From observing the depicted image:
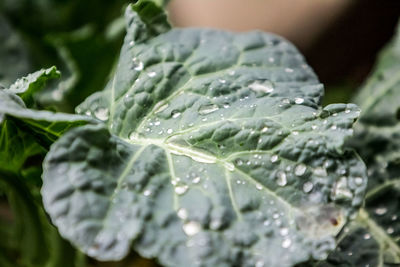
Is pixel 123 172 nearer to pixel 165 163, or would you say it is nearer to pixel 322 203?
pixel 165 163

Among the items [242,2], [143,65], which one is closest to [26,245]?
[143,65]

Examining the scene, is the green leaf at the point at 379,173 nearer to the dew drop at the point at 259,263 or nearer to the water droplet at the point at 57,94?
the dew drop at the point at 259,263

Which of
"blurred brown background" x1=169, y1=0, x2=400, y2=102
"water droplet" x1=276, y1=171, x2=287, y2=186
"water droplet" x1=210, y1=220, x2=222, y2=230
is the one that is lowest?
"blurred brown background" x1=169, y1=0, x2=400, y2=102

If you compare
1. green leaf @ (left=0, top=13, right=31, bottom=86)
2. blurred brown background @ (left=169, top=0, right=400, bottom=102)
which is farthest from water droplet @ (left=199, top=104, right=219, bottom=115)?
blurred brown background @ (left=169, top=0, right=400, bottom=102)

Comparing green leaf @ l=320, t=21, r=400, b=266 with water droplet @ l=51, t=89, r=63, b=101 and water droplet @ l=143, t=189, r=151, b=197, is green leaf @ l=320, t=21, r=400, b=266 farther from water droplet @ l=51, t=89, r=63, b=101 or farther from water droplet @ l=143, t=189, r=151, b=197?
water droplet @ l=51, t=89, r=63, b=101

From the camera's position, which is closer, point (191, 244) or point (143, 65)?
point (191, 244)

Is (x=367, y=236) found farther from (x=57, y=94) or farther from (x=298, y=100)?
(x=57, y=94)
